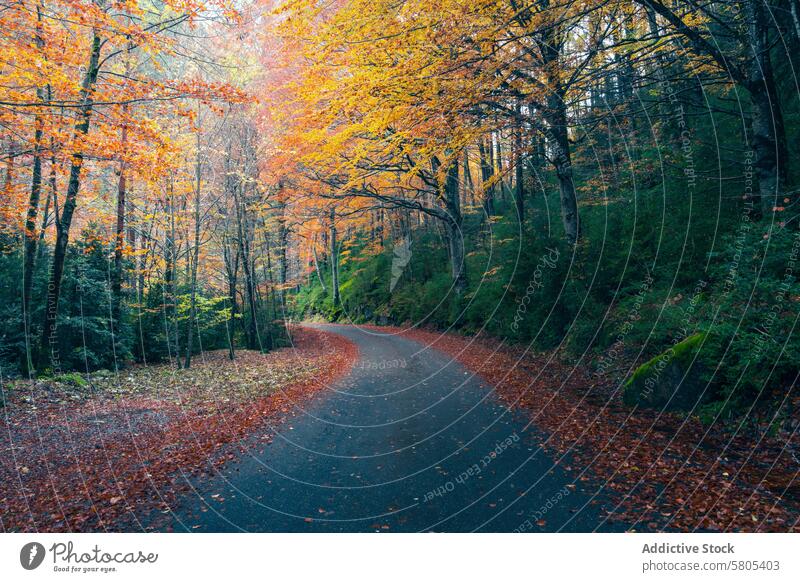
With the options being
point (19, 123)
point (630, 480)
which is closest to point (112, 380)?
point (19, 123)

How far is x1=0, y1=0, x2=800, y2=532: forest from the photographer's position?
621 cm

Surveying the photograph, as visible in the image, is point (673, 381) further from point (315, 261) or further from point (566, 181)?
point (315, 261)

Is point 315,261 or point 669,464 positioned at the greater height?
point 315,261

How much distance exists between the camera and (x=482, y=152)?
18094 millimetres

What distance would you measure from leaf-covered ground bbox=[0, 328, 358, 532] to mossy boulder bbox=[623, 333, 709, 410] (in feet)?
22.6

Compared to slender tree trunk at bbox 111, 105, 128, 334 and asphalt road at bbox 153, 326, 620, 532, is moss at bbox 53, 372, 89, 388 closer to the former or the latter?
slender tree trunk at bbox 111, 105, 128, 334

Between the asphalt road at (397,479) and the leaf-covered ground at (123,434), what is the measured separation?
636mm

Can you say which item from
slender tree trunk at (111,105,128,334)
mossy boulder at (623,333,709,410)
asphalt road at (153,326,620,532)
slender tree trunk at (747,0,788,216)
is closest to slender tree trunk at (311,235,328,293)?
slender tree trunk at (111,105,128,334)

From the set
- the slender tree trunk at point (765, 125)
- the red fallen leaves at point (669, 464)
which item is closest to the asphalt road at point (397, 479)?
the red fallen leaves at point (669, 464)

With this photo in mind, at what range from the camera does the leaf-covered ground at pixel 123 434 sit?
4770mm

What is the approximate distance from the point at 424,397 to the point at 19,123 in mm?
10519

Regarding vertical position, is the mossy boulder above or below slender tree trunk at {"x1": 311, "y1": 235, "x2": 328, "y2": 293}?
below

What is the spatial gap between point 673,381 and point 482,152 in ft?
46.2

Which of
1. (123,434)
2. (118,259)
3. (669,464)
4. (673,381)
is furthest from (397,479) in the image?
(118,259)
